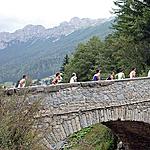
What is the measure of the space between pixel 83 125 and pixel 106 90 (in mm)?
1635

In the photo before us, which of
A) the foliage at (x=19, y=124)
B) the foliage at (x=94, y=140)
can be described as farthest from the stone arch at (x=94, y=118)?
the foliage at (x=94, y=140)

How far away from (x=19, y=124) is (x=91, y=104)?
324 centimetres

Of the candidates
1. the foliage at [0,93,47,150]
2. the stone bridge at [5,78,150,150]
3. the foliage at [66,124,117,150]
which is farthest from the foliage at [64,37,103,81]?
the foliage at [0,93,47,150]

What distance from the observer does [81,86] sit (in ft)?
43.0

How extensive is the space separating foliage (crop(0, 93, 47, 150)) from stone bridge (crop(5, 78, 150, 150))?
0.59 meters

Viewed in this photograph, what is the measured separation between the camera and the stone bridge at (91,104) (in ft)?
39.8

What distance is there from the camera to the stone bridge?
39.8 ft

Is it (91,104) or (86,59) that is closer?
(91,104)

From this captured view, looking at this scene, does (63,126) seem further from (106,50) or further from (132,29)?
(106,50)

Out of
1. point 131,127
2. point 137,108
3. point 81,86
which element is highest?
point 81,86

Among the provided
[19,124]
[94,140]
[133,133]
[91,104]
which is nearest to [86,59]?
[94,140]

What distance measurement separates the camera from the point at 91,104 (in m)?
13.1

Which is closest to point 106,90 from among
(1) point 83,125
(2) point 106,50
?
(1) point 83,125

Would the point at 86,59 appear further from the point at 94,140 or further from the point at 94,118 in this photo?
the point at 94,118
